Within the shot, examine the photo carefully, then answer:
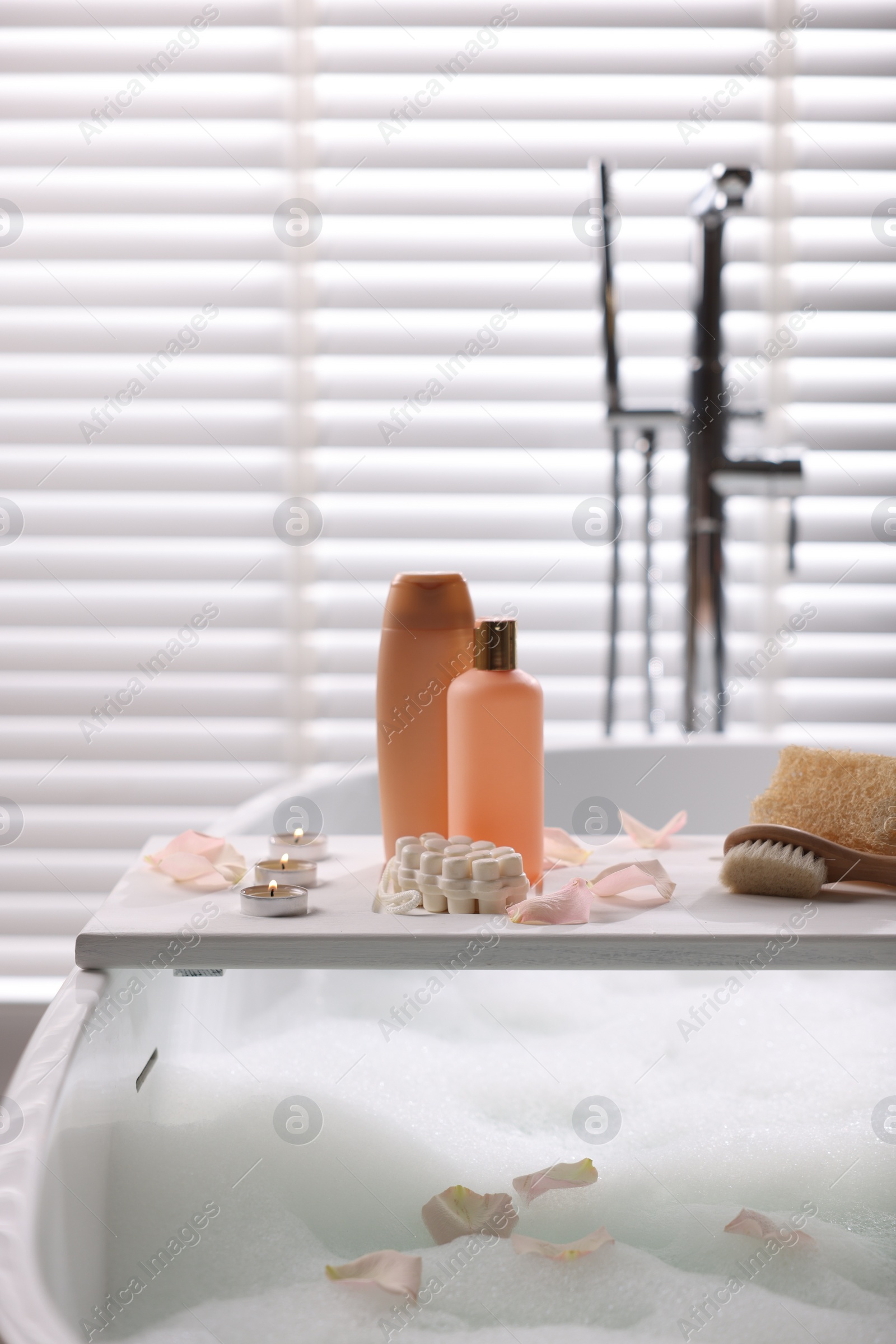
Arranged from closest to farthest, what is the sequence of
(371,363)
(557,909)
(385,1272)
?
(385,1272)
(557,909)
(371,363)

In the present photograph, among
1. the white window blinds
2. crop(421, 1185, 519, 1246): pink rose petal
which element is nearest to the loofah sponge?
crop(421, 1185, 519, 1246): pink rose petal

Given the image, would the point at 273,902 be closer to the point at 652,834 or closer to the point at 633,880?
the point at 633,880

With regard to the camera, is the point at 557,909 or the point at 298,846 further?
the point at 298,846

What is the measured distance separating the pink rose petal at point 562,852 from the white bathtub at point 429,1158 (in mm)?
127

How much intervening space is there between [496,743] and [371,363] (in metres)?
1.19

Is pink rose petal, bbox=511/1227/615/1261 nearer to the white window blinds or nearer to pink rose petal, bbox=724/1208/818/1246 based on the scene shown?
pink rose petal, bbox=724/1208/818/1246

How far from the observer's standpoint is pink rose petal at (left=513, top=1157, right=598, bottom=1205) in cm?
68

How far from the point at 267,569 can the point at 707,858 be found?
1.12 meters

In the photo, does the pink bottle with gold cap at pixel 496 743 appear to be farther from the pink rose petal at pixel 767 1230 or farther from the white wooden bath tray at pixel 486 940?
the pink rose petal at pixel 767 1230

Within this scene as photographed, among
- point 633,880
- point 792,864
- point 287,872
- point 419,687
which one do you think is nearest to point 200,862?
point 287,872

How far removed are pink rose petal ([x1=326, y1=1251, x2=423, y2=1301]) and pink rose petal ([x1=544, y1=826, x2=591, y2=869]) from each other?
1.00 ft

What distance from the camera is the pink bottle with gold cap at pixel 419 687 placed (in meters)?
0.79

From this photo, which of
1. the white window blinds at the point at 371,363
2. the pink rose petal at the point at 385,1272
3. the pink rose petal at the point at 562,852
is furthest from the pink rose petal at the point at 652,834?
the white window blinds at the point at 371,363

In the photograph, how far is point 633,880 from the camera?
76cm
